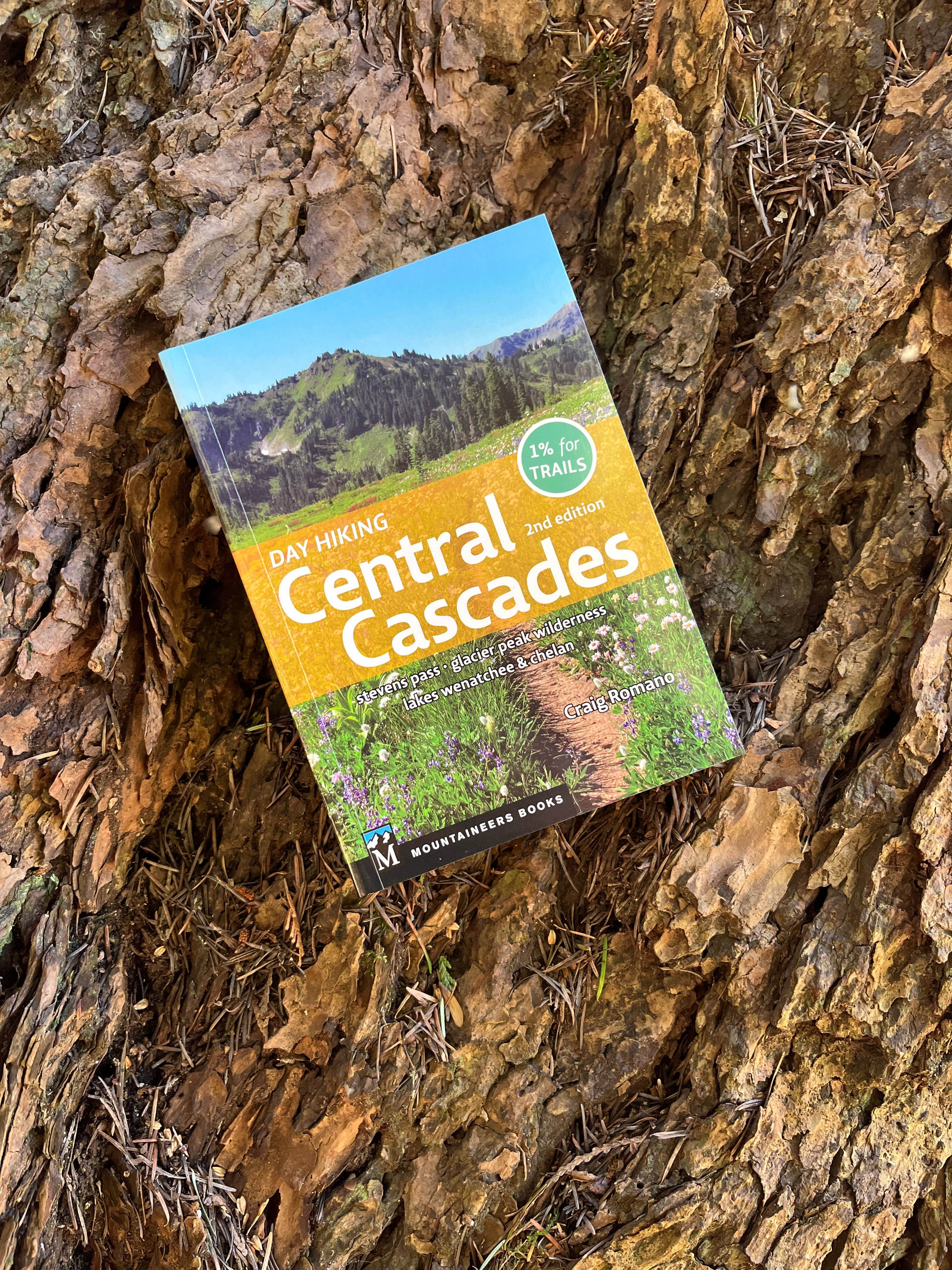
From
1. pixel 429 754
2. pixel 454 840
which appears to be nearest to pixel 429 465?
pixel 429 754

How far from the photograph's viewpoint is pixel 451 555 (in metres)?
1.55

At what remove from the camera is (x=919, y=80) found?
1.66 metres

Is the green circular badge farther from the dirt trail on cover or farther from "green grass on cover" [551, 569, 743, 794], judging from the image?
the dirt trail on cover

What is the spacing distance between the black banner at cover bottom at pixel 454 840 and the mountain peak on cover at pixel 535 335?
87 cm

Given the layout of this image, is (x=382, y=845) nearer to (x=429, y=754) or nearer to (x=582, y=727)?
(x=429, y=754)

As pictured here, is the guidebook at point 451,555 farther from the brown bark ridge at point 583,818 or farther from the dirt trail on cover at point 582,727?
the brown bark ridge at point 583,818

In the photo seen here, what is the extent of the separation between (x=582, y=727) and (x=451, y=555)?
1.39 ft

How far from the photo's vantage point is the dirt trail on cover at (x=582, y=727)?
60.8 inches

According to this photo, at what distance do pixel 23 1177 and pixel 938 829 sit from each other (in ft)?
6.45

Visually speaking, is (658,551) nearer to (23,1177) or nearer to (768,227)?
(768,227)

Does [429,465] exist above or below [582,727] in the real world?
above

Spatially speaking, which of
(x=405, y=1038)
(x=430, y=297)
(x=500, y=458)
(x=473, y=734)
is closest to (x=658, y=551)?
(x=500, y=458)

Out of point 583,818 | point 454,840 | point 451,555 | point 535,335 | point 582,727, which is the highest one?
point 535,335

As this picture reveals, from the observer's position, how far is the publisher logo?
1.52m
